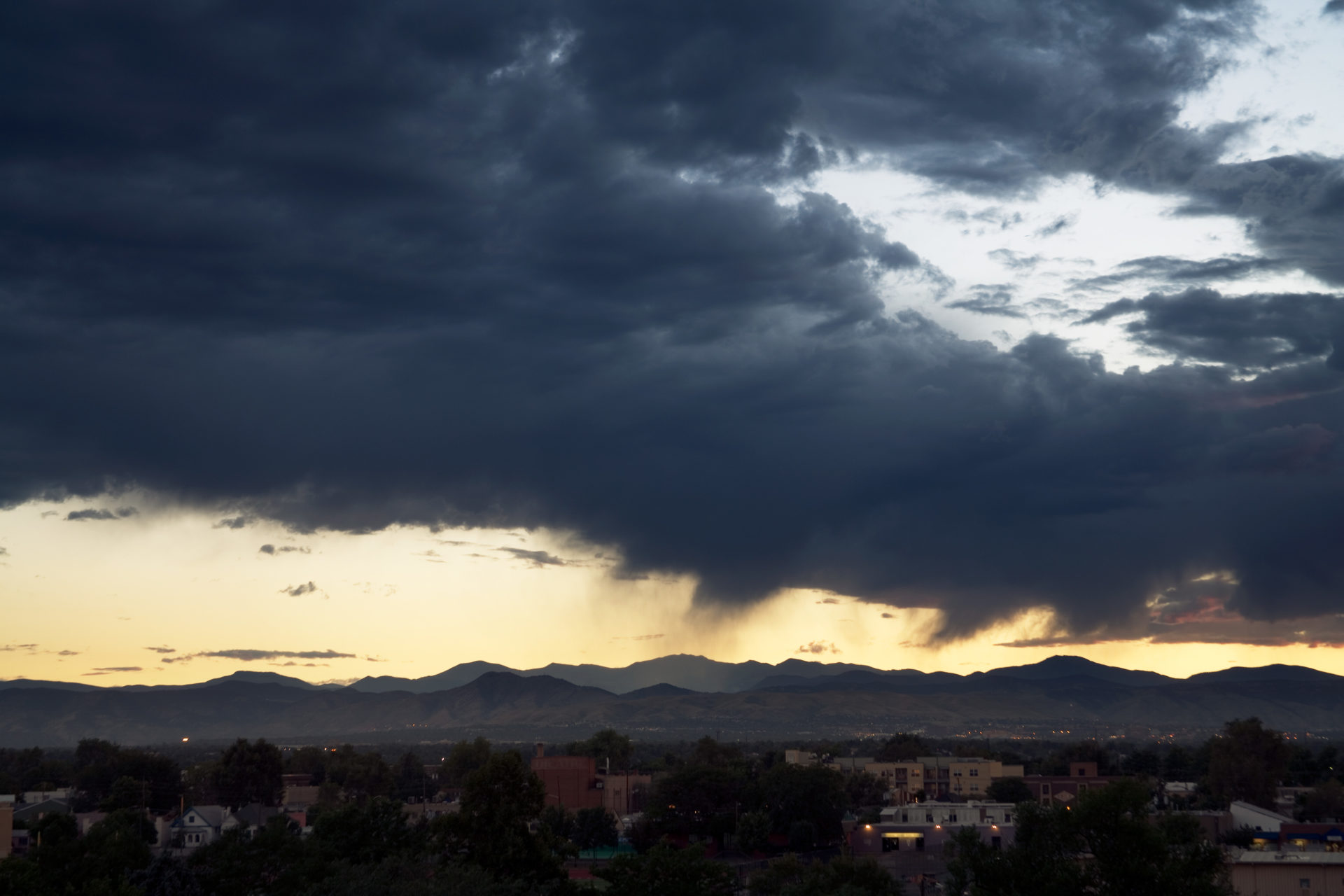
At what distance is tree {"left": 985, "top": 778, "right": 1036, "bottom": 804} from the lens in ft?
461

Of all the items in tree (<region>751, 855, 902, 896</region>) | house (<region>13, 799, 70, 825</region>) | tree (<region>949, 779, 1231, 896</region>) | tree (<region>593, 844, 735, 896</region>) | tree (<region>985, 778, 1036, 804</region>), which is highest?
tree (<region>949, 779, 1231, 896</region>)

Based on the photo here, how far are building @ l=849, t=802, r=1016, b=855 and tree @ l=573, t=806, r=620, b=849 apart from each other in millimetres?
24739

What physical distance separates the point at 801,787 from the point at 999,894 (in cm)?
8343

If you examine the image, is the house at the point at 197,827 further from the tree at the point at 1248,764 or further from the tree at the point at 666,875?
the tree at the point at 1248,764

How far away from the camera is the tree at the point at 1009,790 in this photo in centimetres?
14062

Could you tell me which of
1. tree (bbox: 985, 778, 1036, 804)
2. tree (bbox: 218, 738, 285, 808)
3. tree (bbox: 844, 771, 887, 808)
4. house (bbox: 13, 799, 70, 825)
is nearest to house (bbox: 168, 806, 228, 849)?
house (bbox: 13, 799, 70, 825)

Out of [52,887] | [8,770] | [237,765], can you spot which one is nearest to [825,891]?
[52,887]

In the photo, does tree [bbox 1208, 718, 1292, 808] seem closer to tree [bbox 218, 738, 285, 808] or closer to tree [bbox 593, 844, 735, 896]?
tree [bbox 593, 844, 735, 896]

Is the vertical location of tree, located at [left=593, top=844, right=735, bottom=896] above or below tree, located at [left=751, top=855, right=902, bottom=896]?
above

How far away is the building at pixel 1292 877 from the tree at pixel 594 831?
7113cm

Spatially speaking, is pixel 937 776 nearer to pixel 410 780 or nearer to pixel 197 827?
pixel 410 780

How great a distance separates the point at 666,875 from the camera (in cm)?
5503

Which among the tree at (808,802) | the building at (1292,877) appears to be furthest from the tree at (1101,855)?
the tree at (808,802)

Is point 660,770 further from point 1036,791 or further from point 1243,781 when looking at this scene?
point 1243,781
